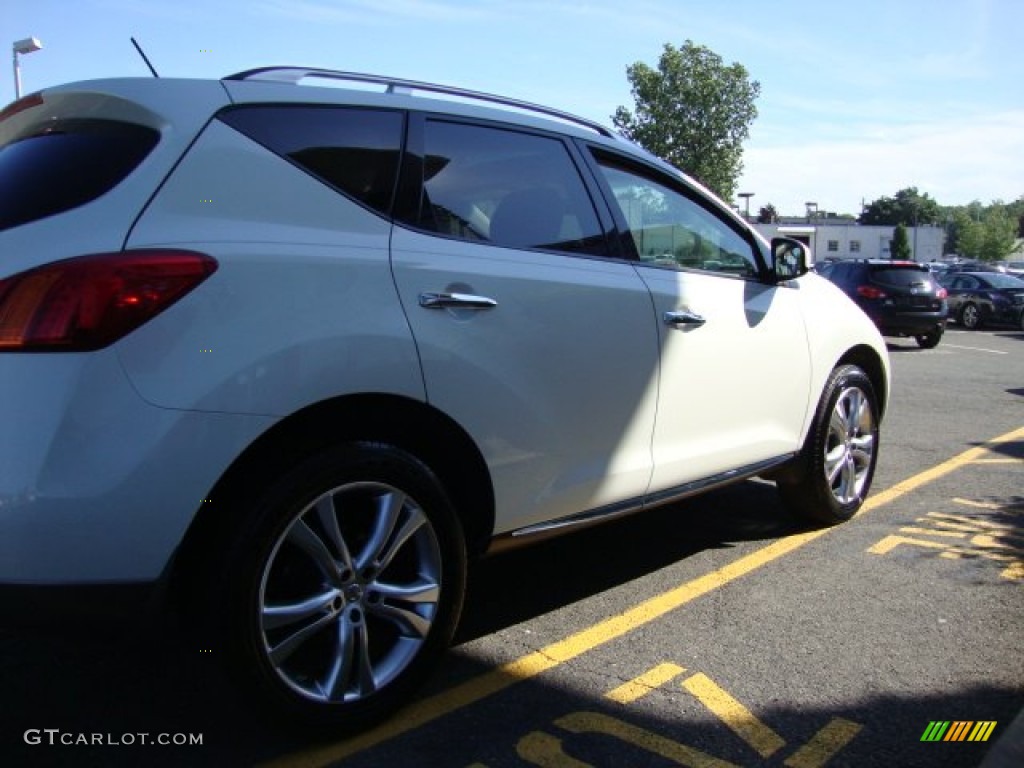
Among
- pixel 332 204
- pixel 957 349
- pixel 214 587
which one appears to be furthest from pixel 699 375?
pixel 957 349

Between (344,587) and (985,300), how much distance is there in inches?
918

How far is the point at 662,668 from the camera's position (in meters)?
3.00

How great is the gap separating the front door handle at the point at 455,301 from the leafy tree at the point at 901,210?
147 m

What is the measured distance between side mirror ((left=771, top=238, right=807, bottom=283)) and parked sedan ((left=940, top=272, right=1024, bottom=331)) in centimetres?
2015

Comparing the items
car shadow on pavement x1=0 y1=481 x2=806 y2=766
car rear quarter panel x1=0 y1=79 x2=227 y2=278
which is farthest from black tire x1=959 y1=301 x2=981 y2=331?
car rear quarter panel x1=0 y1=79 x2=227 y2=278

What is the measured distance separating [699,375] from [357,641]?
5.92 feet

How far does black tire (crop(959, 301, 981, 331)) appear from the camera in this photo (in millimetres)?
22266

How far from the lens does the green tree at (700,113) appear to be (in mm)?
56406

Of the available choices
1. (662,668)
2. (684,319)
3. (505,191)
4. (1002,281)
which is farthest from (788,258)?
(1002,281)

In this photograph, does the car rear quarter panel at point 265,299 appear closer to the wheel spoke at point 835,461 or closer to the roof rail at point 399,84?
the roof rail at point 399,84

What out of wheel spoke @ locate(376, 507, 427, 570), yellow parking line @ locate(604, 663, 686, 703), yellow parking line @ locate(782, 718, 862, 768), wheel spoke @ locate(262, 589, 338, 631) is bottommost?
yellow parking line @ locate(782, 718, 862, 768)

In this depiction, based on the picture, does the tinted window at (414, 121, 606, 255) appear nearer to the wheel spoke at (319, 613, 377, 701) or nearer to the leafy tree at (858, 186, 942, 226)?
the wheel spoke at (319, 613, 377, 701)

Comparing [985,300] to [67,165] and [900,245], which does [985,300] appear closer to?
[67,165]

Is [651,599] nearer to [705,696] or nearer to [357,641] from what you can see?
[705,696]
